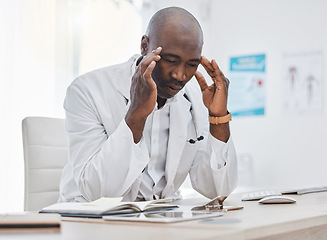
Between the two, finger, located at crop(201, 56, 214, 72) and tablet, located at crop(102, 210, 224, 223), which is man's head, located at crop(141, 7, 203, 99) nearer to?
finger, located at crop(201, 56, 214, 72)

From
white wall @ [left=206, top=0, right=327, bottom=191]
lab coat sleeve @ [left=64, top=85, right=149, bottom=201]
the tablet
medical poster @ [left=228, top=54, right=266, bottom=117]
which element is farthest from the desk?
medical poster @ [left=228, top=54, right=266, bottom=117]

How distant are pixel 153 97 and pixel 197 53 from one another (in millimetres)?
261

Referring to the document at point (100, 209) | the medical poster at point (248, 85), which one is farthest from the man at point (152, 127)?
the medical poster at point (248, 85)

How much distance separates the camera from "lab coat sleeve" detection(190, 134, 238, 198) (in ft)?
5.38

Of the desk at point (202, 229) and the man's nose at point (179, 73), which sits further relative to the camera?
the man's nose at point (179, 73)

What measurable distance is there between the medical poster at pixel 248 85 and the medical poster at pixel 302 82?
231 mm

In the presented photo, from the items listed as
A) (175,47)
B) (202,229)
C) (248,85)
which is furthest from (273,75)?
(202,229)

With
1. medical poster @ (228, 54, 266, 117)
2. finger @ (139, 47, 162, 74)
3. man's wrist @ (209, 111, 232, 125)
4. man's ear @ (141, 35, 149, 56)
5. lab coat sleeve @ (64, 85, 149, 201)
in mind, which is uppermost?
medical poster @ (228, 54, 266, 117)

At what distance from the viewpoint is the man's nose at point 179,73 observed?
1573mm

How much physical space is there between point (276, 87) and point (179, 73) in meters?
3.07

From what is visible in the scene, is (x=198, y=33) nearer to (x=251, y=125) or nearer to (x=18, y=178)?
(x=18, y=178)

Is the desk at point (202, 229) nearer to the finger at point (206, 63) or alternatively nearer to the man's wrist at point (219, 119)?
the man's wrist at point (219, 119)

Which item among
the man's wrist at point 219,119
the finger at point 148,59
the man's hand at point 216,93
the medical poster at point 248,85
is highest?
the medical poster at point 248,85

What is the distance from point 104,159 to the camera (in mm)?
1437
